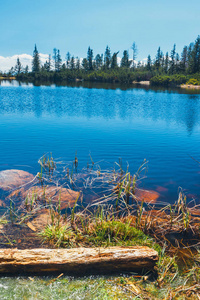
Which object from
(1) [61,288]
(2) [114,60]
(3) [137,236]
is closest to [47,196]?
(3) [137,236]

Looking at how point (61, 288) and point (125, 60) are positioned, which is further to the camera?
point (125, 60)

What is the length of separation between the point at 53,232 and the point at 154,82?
96.2 metres

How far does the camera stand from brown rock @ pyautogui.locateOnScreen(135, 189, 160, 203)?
8539 millimetres

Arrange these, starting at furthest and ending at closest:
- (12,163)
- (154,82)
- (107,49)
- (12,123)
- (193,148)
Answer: (107,49) → (154,82) → (12,123) → (193,148) → (12,163)

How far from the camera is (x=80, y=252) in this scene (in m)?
4.76

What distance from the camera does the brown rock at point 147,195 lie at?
28.0 feet

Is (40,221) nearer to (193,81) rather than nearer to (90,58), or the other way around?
(193,81)

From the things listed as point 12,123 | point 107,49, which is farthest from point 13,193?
point 107,49

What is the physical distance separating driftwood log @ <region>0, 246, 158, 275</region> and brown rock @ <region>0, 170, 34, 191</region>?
178 inches

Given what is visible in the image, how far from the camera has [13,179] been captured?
371 inches

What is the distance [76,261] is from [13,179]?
5.90 metres

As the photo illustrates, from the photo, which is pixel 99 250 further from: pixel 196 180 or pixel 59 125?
pixel 59 125

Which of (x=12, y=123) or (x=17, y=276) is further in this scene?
(x=12, y=123)

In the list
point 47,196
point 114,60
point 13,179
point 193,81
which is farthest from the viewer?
point 114,60
